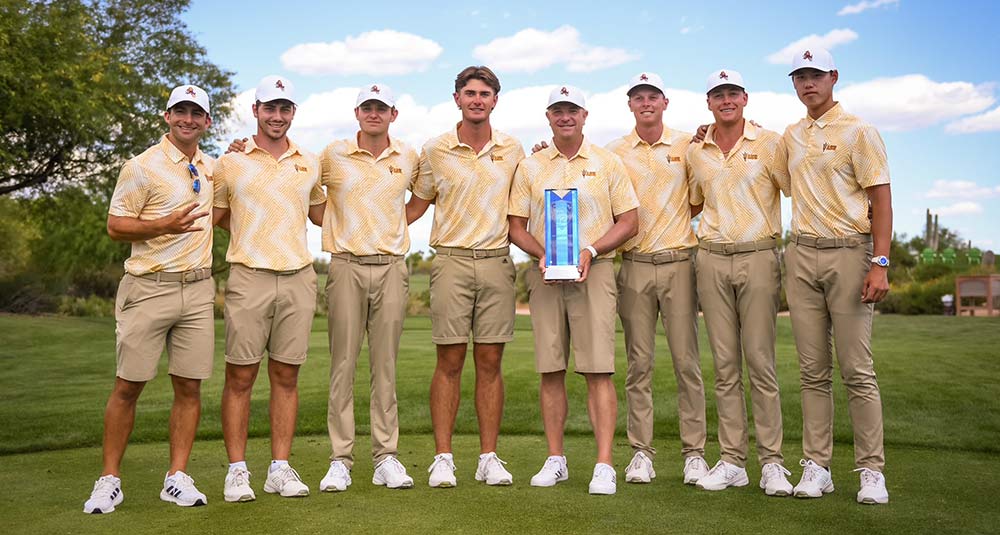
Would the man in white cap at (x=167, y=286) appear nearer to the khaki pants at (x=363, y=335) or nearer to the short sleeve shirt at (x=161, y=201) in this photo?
the short sleeve shirt at (x=161, y=201)

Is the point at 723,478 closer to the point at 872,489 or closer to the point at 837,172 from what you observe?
the point at 872,489

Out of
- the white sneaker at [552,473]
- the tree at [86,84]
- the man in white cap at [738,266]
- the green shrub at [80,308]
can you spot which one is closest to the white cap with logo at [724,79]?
the man in white cap at [738,266]

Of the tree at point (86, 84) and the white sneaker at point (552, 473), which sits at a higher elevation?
the tree at point (86, 84)

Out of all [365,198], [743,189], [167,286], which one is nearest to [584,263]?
[743,189]

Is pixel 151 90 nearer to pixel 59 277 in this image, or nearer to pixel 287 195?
pixel 59 277

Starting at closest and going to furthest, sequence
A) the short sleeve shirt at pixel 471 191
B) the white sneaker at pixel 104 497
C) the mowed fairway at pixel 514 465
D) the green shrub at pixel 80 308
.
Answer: the mowed fairway at pixel 514 465 → the white sneaker at pixel 104 497 → the short sleeve shirt at pixel 471 191 → the green shrub at pixel 80 308

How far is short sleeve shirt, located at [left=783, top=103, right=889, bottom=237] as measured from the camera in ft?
21.1

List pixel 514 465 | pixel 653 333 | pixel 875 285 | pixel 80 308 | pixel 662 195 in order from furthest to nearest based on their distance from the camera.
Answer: pixel 80 308 → pixel 514 465 → pixel 653 333 → pixel 662 195 → pixel 875 285

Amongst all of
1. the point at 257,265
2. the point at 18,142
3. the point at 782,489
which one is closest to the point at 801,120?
the point at 782,489

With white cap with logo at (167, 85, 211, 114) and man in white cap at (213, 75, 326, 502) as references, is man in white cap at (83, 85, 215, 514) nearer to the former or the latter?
white cap with logo at (167, 85, 211, 114)

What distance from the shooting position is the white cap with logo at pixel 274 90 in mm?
6770

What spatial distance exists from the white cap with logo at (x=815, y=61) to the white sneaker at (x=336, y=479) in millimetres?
3981

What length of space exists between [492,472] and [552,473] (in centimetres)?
40

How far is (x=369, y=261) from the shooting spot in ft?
23.0
